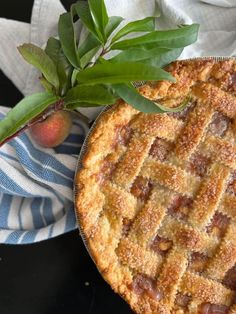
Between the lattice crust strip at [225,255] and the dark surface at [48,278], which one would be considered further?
the dark surface at [48,278]

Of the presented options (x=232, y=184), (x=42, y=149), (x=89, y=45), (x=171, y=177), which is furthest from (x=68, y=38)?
(x=232, y=184)

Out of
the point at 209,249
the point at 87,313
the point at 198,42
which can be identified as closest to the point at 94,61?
the point at 198,42

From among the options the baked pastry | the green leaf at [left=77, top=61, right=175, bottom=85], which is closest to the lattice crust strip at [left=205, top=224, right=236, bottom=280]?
the baked pastry

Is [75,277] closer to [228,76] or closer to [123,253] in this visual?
[123,253]

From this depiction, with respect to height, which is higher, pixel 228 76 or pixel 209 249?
pixel 228 76

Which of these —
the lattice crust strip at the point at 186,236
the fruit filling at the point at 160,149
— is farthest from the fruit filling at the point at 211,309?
the fruit filling at the point at 160,149

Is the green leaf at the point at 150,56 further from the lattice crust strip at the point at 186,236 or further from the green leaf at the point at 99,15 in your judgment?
the lattice crust strip at the point at 186,236
